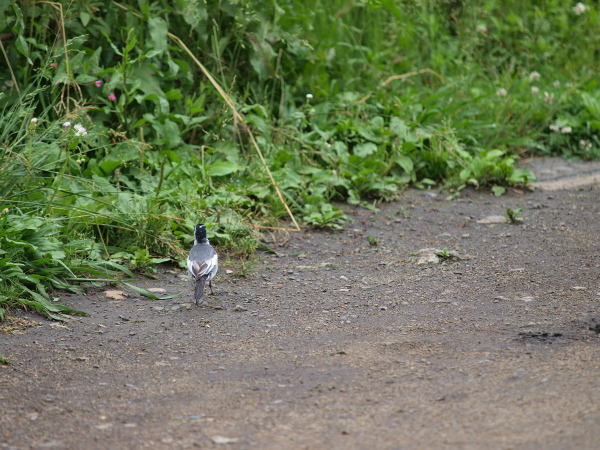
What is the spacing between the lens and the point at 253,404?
2521 millimetres

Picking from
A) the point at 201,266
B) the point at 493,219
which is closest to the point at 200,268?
the point at 201,266

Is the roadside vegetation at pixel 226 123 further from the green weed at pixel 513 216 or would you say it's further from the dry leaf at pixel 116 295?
the green weed at pixel 513 216

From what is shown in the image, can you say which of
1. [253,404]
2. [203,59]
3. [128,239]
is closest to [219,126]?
[203,59]

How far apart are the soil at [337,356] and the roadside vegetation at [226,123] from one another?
401 mm

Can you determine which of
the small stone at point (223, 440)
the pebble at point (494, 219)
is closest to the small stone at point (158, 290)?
the small stone at point (223, 440)

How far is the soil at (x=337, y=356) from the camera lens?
230cm

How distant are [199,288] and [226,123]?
233 cm

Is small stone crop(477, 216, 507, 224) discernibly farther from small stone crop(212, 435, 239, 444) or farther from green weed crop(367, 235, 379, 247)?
small stone crop(212, 435, 239, 444)

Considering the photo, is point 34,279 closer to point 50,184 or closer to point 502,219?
point 50,184

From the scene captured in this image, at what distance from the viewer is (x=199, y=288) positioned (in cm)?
355

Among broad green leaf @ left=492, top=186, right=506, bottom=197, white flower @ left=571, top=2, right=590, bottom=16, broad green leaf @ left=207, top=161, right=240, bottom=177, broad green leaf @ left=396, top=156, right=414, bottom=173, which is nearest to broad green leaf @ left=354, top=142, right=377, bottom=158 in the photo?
broad green leaf @ left=396, top=156, right=414, bottom=173

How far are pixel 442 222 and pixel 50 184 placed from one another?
111 inches

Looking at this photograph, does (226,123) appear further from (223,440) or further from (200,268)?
(223,440)

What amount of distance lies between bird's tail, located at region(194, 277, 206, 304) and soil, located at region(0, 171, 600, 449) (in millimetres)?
94
